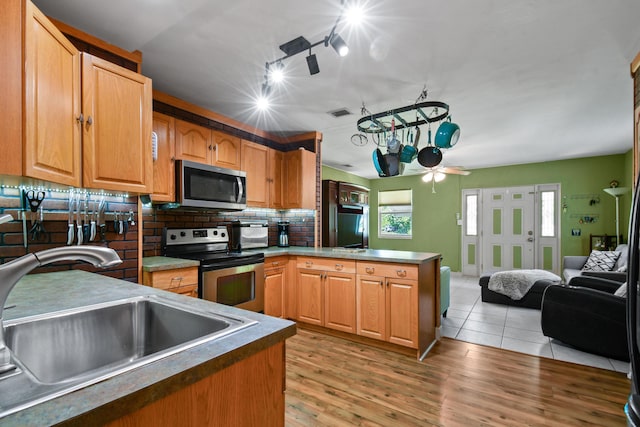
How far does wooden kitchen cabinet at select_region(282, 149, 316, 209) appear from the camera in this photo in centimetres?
377

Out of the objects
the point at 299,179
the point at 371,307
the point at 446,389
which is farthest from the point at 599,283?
the point at 299,179

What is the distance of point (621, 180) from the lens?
16.4 ft

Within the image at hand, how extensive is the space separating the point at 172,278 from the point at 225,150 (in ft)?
4.94

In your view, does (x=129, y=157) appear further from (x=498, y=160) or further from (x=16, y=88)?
(x=498, y=160)

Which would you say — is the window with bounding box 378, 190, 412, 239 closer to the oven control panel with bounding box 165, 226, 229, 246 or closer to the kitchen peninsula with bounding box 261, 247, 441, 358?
the kitchen peninsula with bounding box 261, 247, 441, 358

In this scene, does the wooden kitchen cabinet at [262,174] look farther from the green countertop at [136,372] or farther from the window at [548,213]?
the window at [548,213]

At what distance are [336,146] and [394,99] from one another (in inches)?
71.7

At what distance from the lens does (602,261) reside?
4246 millimetres

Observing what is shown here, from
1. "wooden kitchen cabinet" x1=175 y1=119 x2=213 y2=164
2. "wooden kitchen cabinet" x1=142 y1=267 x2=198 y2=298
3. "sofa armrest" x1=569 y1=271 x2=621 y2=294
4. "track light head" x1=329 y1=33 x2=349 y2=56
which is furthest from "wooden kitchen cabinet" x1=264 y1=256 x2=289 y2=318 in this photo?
"sofa armrest" x1=569 y1=271 x2=621 y2=294

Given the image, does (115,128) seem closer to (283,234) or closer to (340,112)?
(340,112)

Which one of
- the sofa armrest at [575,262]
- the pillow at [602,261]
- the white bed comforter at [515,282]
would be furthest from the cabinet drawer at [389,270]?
the sofa armrest at [575,262]

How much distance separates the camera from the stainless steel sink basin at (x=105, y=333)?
95 cm

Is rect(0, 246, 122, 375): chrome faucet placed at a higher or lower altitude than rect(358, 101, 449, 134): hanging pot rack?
lower

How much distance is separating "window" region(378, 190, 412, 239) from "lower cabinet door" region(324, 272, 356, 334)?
4.56m
